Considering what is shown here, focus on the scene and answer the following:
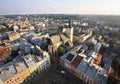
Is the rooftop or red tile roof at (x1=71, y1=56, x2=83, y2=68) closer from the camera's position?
the rooftop

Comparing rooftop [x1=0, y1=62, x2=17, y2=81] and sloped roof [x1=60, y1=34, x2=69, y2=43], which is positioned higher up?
sloped roof [x1=60, y1=34, x2=69, y2=43]

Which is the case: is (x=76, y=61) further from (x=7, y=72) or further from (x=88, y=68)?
(x=7, y=72)

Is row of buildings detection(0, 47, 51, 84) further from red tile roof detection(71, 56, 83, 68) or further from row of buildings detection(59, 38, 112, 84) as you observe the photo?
red tile roof detection(71, 56, 83, 68)

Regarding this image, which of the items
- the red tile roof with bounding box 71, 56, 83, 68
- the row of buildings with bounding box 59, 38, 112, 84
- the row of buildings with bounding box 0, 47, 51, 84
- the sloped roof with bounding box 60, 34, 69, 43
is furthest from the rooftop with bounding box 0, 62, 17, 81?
the sloped roof with bounding box 60, 34, 69, 43

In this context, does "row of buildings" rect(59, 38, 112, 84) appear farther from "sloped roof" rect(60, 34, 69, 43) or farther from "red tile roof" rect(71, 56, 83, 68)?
"sloped roof" rect(60, 34, 69, 43)

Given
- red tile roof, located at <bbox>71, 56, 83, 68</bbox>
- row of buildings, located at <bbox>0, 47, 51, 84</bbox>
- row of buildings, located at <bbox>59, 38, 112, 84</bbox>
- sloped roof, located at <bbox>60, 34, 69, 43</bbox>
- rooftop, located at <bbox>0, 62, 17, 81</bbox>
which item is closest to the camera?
rooftop, located at <bbox>0, 62, 17, 81</bbox>

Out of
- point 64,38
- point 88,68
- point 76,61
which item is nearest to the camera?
point 88,68

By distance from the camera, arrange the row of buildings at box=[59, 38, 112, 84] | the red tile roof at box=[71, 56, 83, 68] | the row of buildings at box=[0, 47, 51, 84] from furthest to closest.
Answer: the red tile roof at box=[71, 56, 83, 68]
the row of buildings at box=[59, 38, 112, 84]
the row of buildings at box=[0, 47, 51, 84]

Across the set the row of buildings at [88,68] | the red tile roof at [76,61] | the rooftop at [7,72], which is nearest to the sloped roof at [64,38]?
the row of buildings at [88,68]

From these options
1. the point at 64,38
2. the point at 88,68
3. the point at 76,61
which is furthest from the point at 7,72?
the point at 64,38

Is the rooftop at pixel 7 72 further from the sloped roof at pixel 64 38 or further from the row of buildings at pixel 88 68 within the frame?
the sloped roof at pixel 64 38

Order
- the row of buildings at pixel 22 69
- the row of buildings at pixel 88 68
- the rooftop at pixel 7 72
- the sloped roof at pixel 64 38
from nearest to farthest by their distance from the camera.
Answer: the rooftop at pixel 7 72 < the row of buildings at pixel 22 69 < the row of buildings at pixel 88 68 < the sloped roof at pixel 64 38
